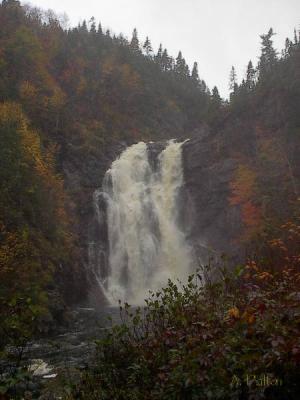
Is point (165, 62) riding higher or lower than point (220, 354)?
higher

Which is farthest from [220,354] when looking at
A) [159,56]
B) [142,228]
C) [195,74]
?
[195,74]

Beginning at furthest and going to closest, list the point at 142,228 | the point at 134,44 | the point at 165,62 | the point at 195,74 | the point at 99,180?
the point at 195,74, the point at 165,62, the point at 134,44, the point at 99,180, the point at 142,228

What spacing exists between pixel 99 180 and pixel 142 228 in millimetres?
7048

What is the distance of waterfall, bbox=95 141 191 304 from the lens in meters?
31.8

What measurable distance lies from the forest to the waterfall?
2419 millimetres

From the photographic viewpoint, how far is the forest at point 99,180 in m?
3.89

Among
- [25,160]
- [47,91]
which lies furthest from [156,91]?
[25,160]

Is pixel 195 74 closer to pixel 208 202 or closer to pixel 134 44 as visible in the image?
pixel 134 44

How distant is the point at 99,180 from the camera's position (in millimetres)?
38031

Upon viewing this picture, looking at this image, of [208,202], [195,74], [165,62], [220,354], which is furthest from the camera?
[195,74]

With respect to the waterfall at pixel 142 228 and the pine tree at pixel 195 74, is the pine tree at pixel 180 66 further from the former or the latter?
the waterfall at pixel 142 228

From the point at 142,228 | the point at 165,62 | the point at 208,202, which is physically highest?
the point at 165,62

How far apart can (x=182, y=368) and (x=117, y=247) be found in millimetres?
29707

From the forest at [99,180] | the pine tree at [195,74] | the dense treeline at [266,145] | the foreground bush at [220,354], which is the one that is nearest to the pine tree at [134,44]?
the forest at [99,180]
